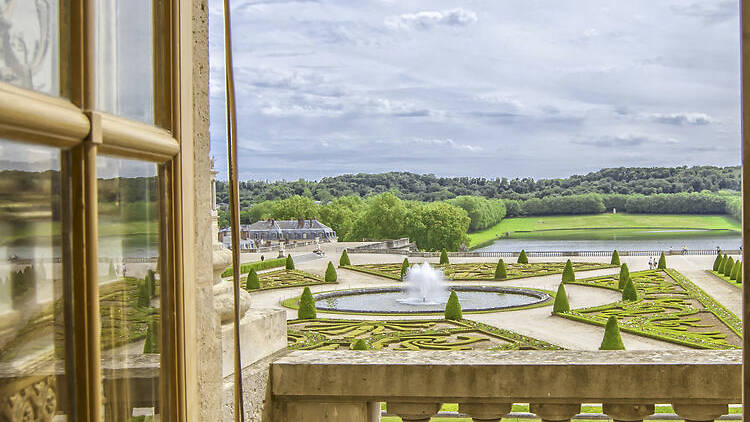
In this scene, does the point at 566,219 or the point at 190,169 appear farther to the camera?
the point at 566,219

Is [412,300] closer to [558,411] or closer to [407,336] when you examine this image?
[407,336]

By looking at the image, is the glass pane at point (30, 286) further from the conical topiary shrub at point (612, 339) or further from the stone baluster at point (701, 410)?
the conical topiary shrub at point (612, 339)

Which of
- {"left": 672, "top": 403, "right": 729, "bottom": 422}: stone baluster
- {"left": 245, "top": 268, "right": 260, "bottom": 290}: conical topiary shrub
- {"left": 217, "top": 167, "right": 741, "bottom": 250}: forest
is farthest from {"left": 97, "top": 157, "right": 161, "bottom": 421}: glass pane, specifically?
{"left": 217, "top": 167, "right": 741, "bottom": 250}: forest

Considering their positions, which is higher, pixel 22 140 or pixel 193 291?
pixel 22 140

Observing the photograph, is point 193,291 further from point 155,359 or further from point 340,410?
point 340,410

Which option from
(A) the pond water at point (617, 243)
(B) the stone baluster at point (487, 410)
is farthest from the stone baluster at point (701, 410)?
(A) the pond water at point (617, 243)

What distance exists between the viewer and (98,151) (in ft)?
2.71

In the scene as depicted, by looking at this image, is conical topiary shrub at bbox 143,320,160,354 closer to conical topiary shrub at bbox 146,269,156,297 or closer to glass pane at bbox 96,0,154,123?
conical topiary shrub at bbox 146,269,156,297

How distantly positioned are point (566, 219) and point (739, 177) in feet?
153

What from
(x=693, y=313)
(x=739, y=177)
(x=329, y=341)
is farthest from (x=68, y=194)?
(x=693, y=313)

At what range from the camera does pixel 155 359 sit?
1005mm

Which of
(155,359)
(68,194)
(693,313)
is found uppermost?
(68,194)

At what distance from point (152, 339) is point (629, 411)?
1.32 meters

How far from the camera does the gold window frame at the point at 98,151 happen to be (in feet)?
2.46
